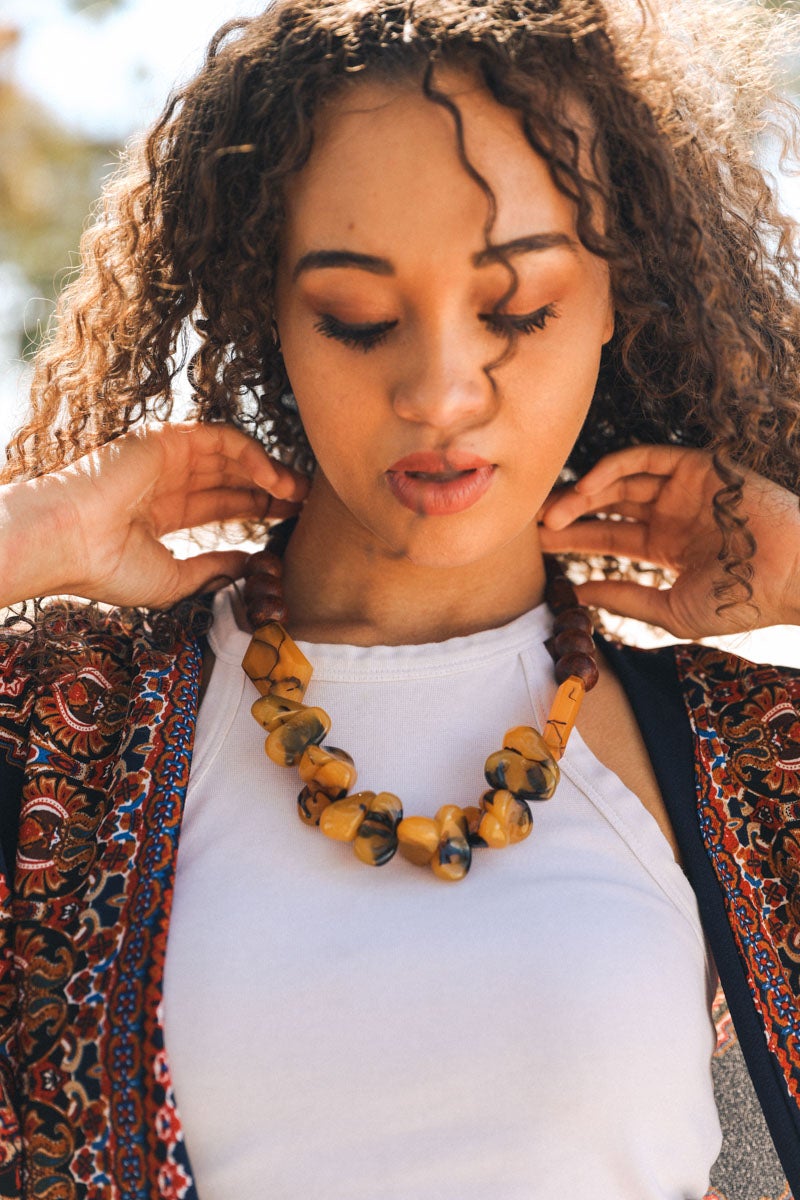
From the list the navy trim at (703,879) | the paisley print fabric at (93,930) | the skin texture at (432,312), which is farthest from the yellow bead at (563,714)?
the paisley print fabric at (93,930)

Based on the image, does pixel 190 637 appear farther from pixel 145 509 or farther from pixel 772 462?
pixel 772 462

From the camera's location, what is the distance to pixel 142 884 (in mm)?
1509

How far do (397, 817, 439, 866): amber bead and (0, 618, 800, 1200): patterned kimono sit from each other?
27cm

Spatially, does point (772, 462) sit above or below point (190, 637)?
above

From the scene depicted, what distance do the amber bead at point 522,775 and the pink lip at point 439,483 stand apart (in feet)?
1.02

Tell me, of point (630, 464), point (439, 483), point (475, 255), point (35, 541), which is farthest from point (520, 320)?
point (35, 541)

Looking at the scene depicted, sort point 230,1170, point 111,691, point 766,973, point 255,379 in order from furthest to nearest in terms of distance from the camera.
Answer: point 255,379, point 111,691, point 766,973, point 230,1170

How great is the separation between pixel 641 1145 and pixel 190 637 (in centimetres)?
87

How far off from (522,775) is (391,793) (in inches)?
6.4

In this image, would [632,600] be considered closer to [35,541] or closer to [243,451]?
[243,451]

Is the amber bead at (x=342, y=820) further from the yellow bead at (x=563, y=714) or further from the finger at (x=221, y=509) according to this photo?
the finger at (x=221, y=509)

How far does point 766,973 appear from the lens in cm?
158

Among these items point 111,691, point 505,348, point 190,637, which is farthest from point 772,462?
point 111,691

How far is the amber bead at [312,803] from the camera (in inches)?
60.6
